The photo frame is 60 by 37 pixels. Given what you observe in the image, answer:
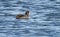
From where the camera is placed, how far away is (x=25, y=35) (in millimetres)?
9234

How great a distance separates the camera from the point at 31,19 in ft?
34.9

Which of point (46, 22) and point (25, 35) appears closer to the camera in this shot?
point (25, 35)

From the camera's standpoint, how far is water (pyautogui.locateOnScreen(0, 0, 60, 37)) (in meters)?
9.48

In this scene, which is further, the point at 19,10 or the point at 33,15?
the point at 19,10

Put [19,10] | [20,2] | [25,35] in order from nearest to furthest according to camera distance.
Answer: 1. [25,35]
2. [19,10]
3. [20,2]

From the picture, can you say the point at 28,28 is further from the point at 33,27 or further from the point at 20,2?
the point at 20,2

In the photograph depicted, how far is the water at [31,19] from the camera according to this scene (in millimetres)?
9477

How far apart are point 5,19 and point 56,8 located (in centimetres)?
243

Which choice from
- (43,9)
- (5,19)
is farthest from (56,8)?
(5,19)

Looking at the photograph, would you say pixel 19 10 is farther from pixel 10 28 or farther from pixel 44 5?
pixel 10 28

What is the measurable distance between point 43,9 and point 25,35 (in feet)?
9.29

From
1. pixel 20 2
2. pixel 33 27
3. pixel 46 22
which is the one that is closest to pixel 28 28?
pixel 33 27

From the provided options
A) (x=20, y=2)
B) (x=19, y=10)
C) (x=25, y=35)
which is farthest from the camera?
(x=20, y=2)

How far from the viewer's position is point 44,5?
12320mm
